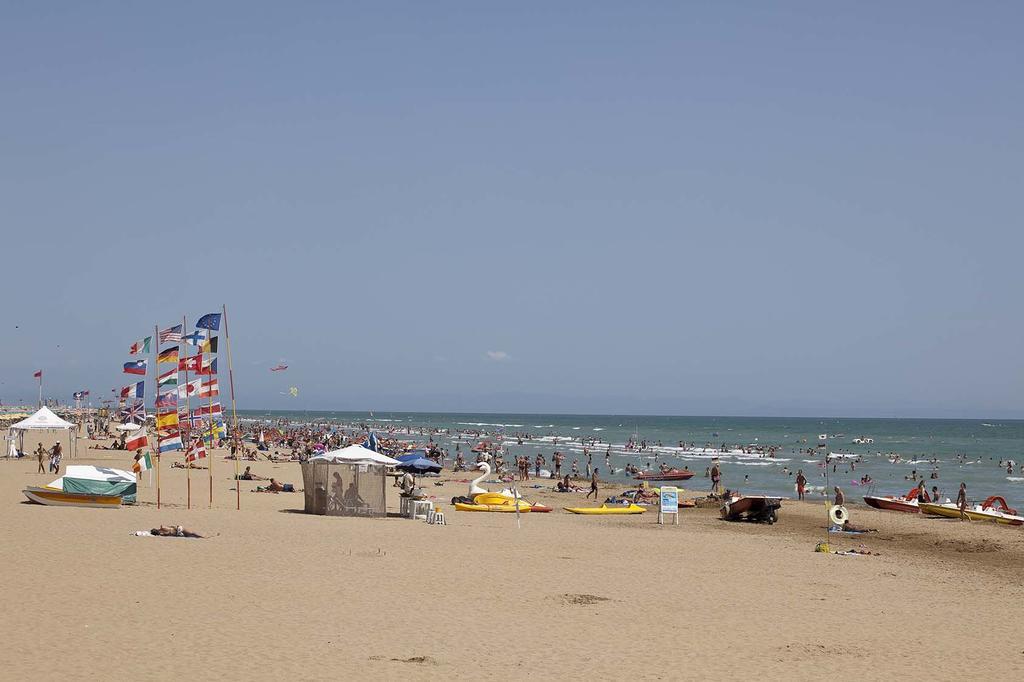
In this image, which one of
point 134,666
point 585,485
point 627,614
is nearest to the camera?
point 134,666

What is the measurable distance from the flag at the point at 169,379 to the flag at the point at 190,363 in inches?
8.6

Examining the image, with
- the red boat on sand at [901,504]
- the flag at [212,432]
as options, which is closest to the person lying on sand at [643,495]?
the red boat on sand at [901,504]

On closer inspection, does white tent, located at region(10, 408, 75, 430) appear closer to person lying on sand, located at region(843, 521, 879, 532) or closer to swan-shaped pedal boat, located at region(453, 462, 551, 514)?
swan-shaped pedal boat, located at region(453, 462, 551, 514)

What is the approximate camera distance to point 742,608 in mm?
14797

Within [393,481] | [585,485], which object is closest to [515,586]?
[393,481]

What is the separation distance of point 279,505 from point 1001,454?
2981 inches

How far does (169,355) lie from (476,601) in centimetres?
1398

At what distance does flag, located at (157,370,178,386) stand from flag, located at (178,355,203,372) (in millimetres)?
220

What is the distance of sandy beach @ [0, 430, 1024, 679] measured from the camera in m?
11.1

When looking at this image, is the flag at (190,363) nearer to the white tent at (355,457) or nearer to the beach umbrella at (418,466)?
the white tent at (355,457)

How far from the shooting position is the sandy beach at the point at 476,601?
11.1 metres

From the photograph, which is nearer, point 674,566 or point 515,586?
point 515,586

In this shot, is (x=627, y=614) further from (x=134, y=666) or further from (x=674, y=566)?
(x=134, y=666)

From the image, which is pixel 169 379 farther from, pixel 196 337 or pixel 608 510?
pixel 608 510
